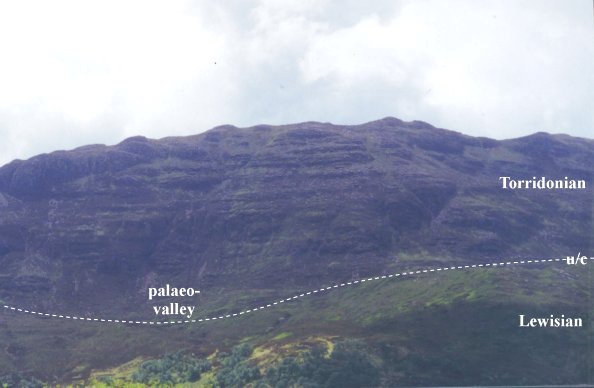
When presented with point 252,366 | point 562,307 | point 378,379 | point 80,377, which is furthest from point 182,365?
point 562,307

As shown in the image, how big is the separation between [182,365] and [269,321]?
4032cm

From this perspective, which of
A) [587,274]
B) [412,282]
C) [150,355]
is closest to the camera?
[150,355]

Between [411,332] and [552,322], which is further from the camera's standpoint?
[552,322]

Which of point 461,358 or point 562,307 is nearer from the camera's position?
point 461,358

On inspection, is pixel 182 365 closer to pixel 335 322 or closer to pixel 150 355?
pixel 150 355

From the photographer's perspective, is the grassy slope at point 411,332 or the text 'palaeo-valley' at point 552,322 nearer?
the grassy slope at point 411,332

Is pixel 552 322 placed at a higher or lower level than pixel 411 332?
higher

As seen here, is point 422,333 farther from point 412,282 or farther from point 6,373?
point 6,373

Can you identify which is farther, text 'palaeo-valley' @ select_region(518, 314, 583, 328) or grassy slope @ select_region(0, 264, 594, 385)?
text 'palaeo-valley' @ select_region(518, 314, 583, 328)

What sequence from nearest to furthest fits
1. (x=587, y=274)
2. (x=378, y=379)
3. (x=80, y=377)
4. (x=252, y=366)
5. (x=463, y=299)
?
(x=378, y=379)
(x=252, y=366)
(x=80, y=377)
(x=463, y=299)
(x=587, y=274)

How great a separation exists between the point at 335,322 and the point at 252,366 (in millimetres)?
34728

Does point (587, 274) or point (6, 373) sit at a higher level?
point (587, 274)

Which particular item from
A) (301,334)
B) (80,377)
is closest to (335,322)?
(301,334)

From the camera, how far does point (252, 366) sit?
4732 inches
